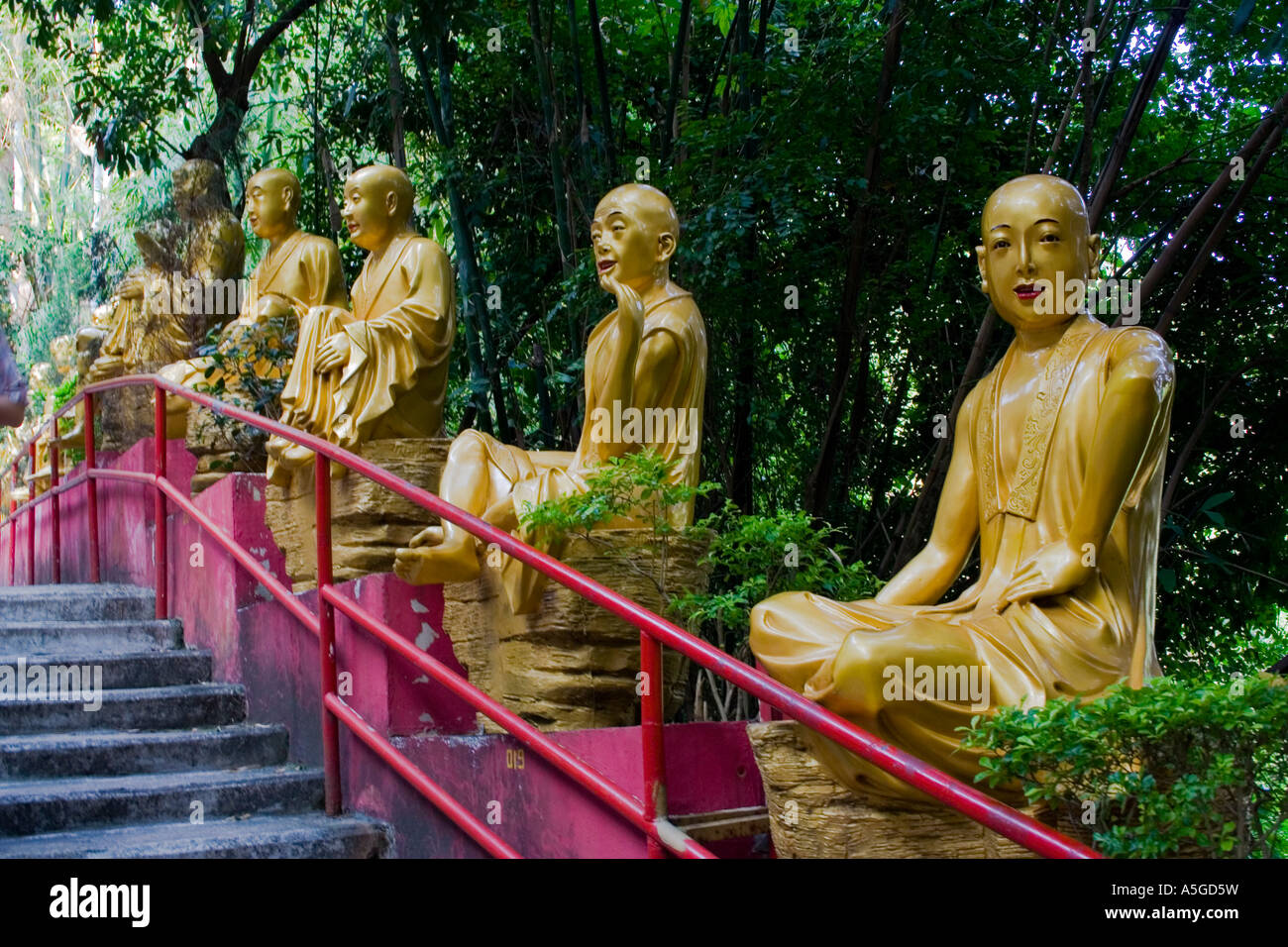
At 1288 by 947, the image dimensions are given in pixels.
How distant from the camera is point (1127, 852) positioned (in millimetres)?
2732

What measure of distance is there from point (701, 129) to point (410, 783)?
359 centimetres

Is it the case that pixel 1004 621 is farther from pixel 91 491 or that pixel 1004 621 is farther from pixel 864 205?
pixel 91 491

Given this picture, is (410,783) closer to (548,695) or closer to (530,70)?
(548,695)

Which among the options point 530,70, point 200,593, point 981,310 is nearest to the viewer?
point 200,593

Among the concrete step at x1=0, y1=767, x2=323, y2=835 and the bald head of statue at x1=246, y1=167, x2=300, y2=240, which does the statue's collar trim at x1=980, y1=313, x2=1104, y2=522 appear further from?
the bald head of statue at x1=246, y1=167, x2=300, y2=240

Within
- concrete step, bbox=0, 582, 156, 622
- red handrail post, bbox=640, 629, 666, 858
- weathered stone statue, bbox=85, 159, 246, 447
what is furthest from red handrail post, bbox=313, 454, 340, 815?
weathered stone statue, bbox=85, 159, 246, 447

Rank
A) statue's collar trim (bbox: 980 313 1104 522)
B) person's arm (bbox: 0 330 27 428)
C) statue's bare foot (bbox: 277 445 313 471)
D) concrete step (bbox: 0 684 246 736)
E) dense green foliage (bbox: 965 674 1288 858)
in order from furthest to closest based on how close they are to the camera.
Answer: statue's bare foot (bbox: 277 445 313 471) → concrete step (bbox: 0 684 246 736) → statue's collar trim (bbox: 980 313 1104 522) → person's arm (bbox: 0 330 27 428) → dense green foliage (bbox: 965 674 1288 858)

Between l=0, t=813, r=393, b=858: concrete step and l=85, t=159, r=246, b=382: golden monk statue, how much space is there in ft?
14.7

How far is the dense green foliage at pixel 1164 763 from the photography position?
8.99 feet

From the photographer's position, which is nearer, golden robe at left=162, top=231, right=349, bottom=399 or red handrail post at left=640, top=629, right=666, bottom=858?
red handrail post at left=640, top=629, right=666, bottom=858

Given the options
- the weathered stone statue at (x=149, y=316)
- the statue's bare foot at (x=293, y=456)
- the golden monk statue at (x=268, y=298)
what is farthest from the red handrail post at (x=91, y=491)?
the statue's bare foot at (x=293, y=456)

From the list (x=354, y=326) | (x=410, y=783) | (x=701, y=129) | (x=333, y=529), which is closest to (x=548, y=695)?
(x=410, y=783)

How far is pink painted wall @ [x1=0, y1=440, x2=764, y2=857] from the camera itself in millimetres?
4195

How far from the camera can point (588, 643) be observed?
4848 millimetres
